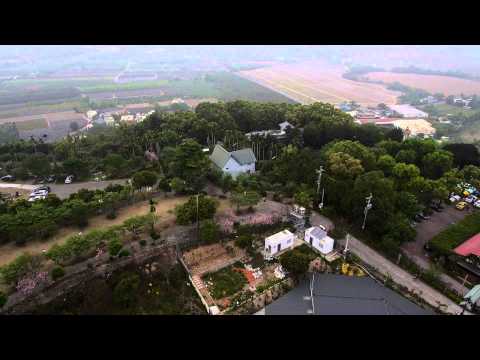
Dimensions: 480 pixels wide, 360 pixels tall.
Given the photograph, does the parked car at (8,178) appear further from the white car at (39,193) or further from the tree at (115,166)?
the tree at (115,166)

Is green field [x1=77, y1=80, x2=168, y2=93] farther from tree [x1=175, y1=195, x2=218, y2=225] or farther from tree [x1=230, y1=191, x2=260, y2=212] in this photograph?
tree [x1=175, y1=195, x2=218, y2=225]

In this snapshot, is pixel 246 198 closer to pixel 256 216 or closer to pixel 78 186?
pixel 256 216

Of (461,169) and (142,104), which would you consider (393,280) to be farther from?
(142,104)

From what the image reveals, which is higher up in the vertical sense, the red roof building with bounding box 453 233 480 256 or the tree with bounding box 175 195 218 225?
the tree with bounding box 175 195 218 225

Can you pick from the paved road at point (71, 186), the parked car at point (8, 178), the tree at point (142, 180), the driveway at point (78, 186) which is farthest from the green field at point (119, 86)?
the tree at point (142, 180)

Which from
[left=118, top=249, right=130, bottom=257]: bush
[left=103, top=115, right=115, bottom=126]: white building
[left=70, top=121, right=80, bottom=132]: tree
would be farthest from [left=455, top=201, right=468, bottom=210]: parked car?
[left=70, top=121, right=80, bottom=132]: tree

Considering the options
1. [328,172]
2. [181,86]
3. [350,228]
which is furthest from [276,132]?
[181,86]
